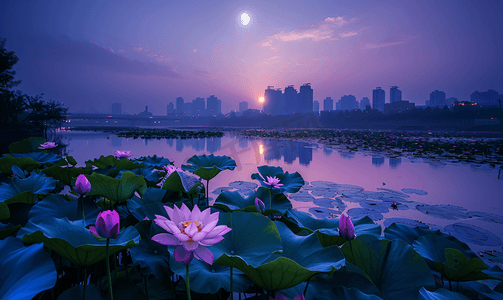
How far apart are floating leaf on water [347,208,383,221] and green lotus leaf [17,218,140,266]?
255cm

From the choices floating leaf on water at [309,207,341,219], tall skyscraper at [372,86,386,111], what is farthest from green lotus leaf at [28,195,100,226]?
tall skyscraper at [372,86,386,111]

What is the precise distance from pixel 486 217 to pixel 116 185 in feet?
12.5

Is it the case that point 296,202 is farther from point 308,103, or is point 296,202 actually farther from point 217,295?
point 308,103

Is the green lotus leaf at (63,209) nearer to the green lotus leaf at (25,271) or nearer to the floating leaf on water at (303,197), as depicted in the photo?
the green lotus leaf at (25,271)

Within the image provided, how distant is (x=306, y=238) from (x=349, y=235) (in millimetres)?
136

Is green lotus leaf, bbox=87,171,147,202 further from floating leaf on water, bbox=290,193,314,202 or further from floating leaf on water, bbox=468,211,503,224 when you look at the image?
floating leaf on water, bbox=468,211,503,224

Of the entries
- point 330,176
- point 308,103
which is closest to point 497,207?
point 330,176

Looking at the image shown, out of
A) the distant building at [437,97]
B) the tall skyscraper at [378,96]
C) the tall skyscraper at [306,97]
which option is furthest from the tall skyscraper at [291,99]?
the distant building at [437,97]

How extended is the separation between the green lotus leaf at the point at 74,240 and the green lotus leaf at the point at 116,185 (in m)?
0.30

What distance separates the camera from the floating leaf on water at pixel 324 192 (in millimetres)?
3370

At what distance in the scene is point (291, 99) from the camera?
8619 cm

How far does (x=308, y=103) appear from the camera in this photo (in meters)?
81.8

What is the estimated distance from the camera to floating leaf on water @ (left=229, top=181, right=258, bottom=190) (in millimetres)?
3690

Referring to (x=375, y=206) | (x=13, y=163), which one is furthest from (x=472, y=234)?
(x=13, y=163)
